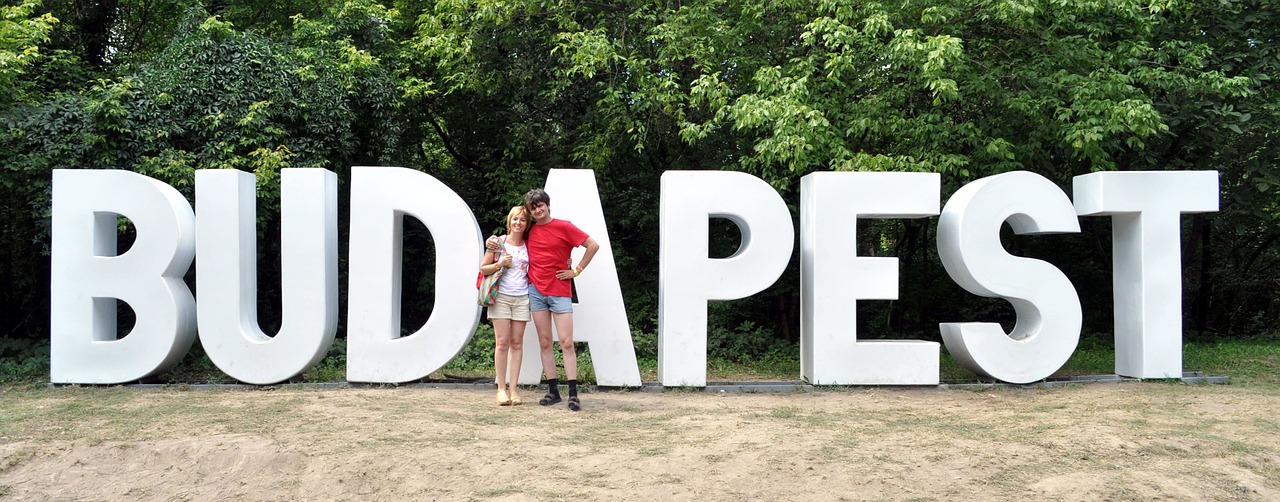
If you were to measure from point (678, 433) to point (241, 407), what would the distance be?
3298 millimetres

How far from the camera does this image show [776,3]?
1007 cm

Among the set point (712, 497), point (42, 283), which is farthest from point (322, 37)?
point (712, 497)

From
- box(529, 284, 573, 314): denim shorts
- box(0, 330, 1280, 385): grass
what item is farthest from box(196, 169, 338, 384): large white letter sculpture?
box(529, 284, 573, 314): denim shorts

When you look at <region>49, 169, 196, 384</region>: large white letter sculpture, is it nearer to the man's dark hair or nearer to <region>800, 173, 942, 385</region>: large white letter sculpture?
the man's dark hair

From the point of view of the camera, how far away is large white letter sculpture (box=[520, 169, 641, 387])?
24.9 ft

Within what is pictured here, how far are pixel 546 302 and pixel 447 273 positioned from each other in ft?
4.01

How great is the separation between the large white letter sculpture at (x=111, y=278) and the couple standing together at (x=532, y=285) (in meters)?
2.96

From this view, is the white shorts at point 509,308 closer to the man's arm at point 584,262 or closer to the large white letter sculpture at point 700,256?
the man's arm at point 584,262

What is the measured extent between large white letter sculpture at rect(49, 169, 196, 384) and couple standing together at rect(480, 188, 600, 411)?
2.96 meters

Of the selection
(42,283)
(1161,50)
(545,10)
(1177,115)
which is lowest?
(42,283)

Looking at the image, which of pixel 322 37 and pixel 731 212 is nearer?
pixel 731 212

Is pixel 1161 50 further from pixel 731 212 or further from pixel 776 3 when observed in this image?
pixel 731 212

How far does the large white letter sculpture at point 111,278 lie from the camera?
757cm

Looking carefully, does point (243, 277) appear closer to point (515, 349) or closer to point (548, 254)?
point (515, 349)
